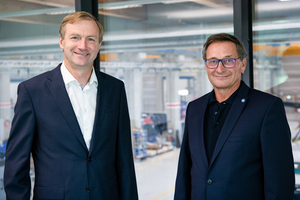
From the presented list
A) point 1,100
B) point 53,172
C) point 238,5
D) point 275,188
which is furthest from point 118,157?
point 1,100

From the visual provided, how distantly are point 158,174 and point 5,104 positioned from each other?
254 centimetres

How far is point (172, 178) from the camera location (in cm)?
524

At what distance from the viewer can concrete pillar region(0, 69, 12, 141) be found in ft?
12.2

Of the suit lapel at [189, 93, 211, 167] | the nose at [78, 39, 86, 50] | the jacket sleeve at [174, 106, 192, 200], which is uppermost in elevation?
the nose at [78, 39, 86, 50]

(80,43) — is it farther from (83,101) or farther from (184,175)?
(184,175)

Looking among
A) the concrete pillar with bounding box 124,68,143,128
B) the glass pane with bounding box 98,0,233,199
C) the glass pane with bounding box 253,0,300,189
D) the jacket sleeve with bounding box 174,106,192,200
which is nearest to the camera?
the jacket sleeve with bounding box 174,106,192,200

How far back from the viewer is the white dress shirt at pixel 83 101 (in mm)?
1904

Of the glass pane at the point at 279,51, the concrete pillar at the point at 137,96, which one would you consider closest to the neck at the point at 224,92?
the glass pane at the point at 279,51

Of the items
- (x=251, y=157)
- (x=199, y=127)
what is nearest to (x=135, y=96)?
(x=199, y=127)

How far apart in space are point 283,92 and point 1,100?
113 inches

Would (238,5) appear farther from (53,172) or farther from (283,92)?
(53,172)

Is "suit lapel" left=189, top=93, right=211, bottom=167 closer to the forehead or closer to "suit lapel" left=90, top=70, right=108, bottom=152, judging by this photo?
the forehead

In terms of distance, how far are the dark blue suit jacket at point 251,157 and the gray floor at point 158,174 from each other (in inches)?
97.8

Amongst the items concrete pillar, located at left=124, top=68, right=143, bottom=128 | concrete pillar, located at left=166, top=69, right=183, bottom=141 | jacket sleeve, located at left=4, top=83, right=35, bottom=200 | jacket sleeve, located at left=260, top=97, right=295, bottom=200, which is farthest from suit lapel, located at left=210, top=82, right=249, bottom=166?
concrete pillar, located at left=124, top=68, right=143, bottom=128
